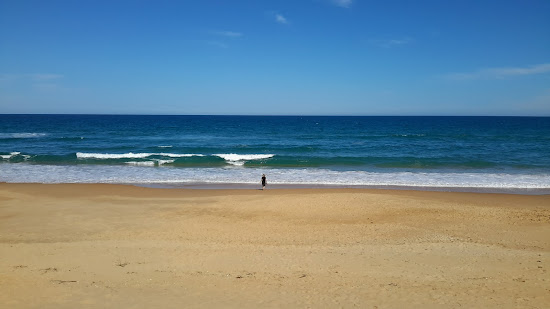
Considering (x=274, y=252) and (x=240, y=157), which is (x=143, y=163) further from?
(x=274, y=252)

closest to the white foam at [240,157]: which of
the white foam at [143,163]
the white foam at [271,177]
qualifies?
the white foam at [271,177]

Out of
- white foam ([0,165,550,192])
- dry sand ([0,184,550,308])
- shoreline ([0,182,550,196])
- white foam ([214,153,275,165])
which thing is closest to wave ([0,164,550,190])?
white foam ([0,165,550,192])

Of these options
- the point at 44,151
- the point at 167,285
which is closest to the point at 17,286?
the point at 167,285

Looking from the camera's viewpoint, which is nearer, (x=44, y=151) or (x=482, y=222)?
(x=482, y=222)

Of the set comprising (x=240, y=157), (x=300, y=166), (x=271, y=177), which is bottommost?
(x=271, y=177)

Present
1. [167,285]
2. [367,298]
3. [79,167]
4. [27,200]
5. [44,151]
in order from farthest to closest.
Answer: [44,151]
[79,167]
[27,200]
[167,285]
[367,298]

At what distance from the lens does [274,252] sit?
9.75 meters

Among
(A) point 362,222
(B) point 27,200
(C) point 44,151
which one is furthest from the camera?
(C) point 44,151

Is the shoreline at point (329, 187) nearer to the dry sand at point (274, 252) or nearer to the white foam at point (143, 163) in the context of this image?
the dry sand at point (274, 252)

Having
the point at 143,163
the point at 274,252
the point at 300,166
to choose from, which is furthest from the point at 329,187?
the point at 143,163

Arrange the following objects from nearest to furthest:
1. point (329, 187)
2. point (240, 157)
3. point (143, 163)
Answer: point (329, 187)
point (143, 163)
point (240, 157)

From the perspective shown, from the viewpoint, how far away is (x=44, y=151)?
34.8 metres

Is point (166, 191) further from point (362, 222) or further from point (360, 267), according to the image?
point (360, 267)

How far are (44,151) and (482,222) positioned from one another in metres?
36.1
